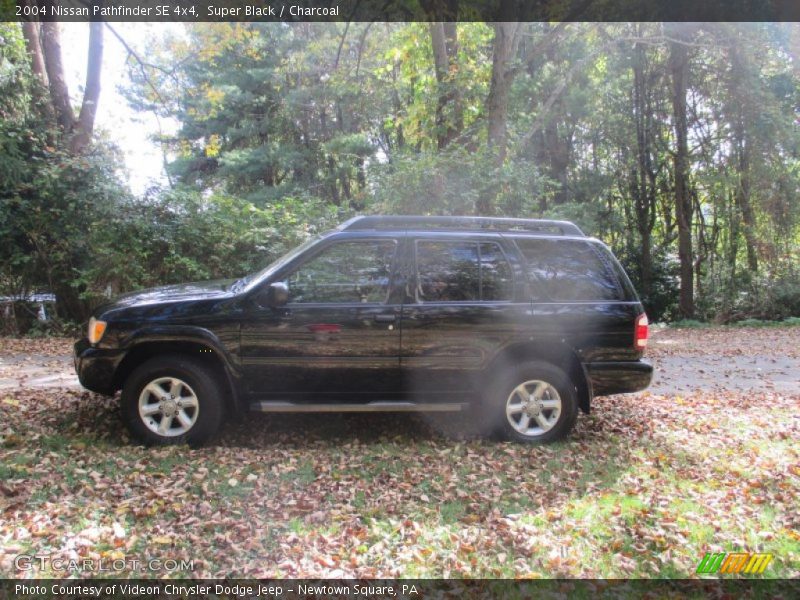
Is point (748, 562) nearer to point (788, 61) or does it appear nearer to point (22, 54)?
point (22, 54)

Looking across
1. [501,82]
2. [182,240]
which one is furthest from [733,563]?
[501,82]

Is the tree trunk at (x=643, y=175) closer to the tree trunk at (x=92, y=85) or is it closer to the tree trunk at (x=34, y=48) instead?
the tree trunk at (x=92, y=85)

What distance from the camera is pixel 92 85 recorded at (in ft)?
38.4

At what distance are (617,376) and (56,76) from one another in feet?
41.5

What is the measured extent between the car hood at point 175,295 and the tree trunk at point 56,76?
8508mm

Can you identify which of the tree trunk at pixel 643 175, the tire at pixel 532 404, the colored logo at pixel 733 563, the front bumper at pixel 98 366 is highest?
the tree trunk at pixel 643 175

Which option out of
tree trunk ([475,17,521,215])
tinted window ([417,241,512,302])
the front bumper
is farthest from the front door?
tree trunk ([475,17,521,215])

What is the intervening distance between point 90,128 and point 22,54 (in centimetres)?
167

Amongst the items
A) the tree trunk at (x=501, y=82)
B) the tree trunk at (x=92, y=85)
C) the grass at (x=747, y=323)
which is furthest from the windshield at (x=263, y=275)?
the grass at (x=747, y=323)

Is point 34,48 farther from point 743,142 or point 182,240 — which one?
point 743,142

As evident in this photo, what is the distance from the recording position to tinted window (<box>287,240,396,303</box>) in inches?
184

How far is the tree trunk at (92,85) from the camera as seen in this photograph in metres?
11.4

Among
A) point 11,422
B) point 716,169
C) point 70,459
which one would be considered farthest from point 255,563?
point 716,169

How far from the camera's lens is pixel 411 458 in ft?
15.0
